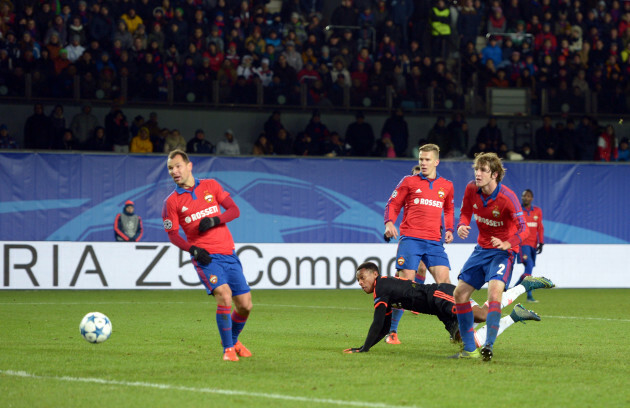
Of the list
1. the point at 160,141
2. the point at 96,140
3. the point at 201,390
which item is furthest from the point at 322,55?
the point at 201,390

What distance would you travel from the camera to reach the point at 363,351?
1013 centimetres

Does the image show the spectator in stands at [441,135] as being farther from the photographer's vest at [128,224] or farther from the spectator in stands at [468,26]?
the photographer's vest at [128,224]

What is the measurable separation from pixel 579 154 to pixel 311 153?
23.5 feet

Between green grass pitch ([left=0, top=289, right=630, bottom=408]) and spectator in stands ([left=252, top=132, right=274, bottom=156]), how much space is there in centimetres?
823

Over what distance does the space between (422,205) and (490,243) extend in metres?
2.40

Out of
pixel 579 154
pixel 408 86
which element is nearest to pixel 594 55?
pixel 579 154

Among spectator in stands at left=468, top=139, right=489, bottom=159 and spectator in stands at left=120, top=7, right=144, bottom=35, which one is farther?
spectator in stands at left=468, top=139, right=489, bottom=159

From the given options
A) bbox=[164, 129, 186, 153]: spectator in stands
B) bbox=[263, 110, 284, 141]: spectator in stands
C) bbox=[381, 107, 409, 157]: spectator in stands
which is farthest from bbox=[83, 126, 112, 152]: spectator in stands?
bbox=[381, 107, 409, 157]: spectator in stands

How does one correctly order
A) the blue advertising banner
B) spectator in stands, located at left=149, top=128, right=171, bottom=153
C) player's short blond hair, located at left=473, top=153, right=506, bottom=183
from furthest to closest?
spectator in stands, located at left=149, top=128, right=171, bottom=153
the blue advertising banner
player's short blond hair, located at left=473, top=153, right=506, bottom=183

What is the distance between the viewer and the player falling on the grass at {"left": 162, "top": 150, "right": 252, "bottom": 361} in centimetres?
933

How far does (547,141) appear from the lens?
1006 inches

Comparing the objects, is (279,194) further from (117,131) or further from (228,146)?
(117,131)

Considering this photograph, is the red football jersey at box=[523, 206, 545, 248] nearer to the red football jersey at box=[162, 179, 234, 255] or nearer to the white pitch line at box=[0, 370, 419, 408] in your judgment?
the red football jersey at box=[162, 179, 234, 255]

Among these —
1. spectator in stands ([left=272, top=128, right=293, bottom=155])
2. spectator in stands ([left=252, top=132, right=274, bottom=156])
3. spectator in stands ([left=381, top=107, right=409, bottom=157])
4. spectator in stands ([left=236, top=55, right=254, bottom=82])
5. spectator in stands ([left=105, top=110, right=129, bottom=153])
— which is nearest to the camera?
spectator in stands ([left=105, top=110, right=129, bottom=153])
